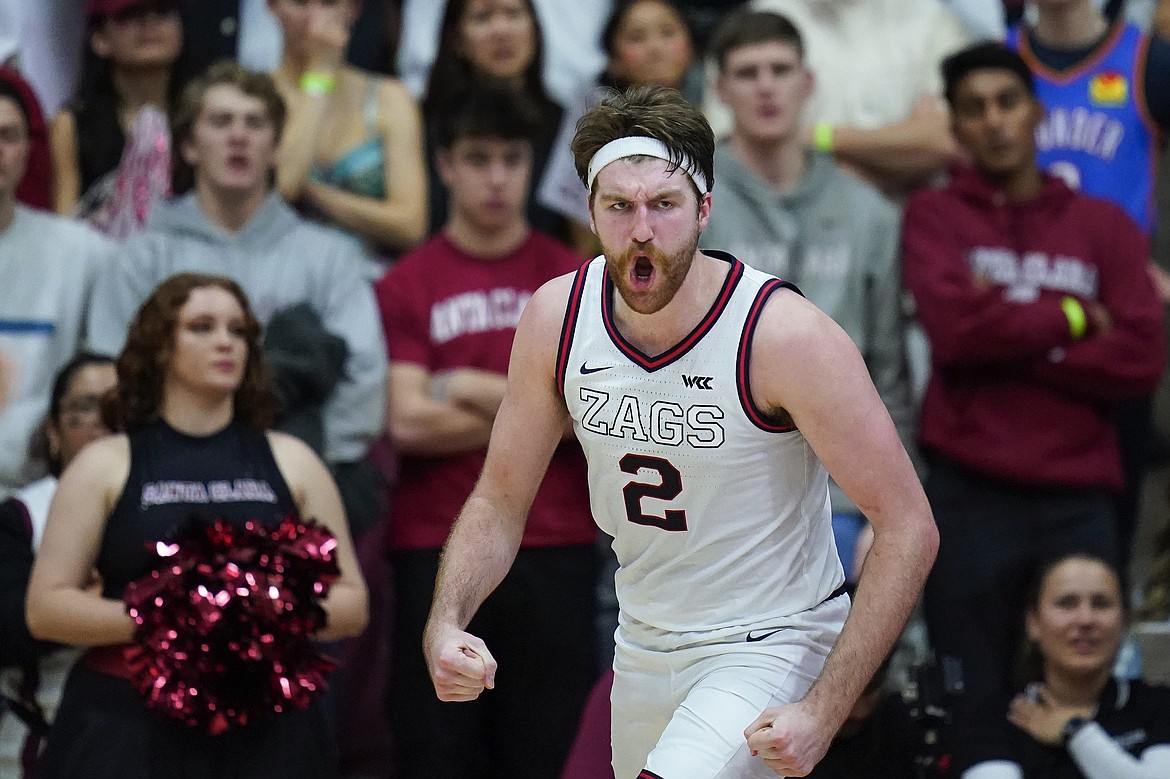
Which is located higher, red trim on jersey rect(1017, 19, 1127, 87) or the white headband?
red trim on jersey rect(1017, 19, 1127, 87)

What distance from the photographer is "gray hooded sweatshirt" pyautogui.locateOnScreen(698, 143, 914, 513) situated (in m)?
6.40

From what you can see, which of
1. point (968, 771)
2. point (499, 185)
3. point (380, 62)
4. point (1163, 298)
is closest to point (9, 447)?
point (499, 185)

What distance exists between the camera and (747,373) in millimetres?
3814

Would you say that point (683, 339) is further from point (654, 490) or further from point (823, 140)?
point (823, 140)

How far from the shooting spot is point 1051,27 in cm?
708

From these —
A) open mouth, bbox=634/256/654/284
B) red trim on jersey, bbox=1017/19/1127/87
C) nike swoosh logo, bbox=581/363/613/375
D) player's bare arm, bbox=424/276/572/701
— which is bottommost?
player's bare arm, bbox=424/276/572/701

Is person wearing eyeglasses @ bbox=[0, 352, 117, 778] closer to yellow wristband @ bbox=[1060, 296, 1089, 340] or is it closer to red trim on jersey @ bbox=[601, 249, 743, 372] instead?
red trim on jersey @ bbox=[601, 249, 743, 372]

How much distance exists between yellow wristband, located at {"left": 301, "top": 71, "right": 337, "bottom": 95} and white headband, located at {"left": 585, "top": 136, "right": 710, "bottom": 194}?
3365 millimetres

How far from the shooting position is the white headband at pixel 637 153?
3766mm

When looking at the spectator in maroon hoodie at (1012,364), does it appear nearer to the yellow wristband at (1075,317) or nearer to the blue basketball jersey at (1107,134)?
the yellow wristband at (1075,317)

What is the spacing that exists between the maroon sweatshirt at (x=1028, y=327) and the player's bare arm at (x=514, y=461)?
2413 millimetres

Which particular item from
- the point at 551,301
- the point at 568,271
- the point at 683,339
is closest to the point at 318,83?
the point at 568,271

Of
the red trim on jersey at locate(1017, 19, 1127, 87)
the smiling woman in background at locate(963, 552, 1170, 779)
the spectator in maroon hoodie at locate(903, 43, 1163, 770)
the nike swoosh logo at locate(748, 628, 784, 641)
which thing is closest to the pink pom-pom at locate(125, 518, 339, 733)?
the nike swoosh logo at locate(748, 628, 784, 641)

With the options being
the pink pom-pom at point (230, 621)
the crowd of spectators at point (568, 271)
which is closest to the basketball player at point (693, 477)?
the pink pom-pom at point (230, 621)
